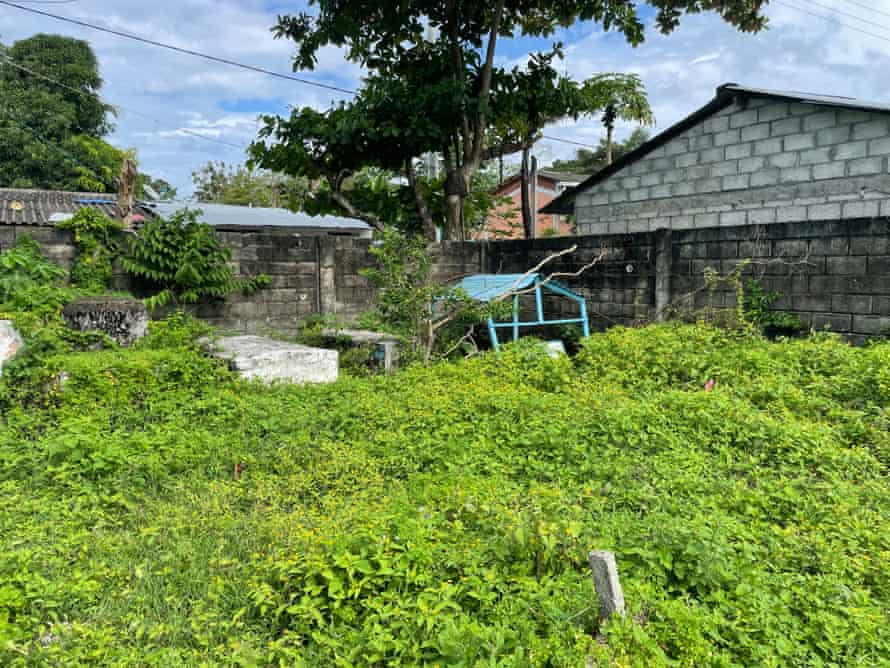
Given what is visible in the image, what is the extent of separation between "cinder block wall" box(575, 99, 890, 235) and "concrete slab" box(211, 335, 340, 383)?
5234 millimetres

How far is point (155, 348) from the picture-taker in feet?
Answer: 19.6

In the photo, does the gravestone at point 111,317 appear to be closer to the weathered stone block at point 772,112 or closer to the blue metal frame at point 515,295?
the blue metal frame at point 515,295

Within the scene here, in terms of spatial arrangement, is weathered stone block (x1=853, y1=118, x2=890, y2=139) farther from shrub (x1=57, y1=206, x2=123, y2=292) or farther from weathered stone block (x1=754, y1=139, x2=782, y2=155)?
shrub (x1=57, y1=206, x2=123, y2=292)

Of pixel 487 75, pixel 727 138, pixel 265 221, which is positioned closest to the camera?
pixel 727 138

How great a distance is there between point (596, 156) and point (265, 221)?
27.1 m

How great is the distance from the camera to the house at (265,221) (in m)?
13.5

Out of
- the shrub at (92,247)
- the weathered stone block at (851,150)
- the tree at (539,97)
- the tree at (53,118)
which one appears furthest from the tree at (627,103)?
the tree at (53,118)

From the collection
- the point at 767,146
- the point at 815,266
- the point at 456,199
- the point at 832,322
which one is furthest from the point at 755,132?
the point at 456,199

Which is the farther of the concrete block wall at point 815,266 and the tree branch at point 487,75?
the tree branch at point 487,75

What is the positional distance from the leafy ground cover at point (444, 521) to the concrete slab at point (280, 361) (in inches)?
23.8

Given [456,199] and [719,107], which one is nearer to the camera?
[719,107]

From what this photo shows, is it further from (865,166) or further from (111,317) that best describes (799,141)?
(111,317)

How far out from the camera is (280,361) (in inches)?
225

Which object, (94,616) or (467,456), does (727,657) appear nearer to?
(467,456)
